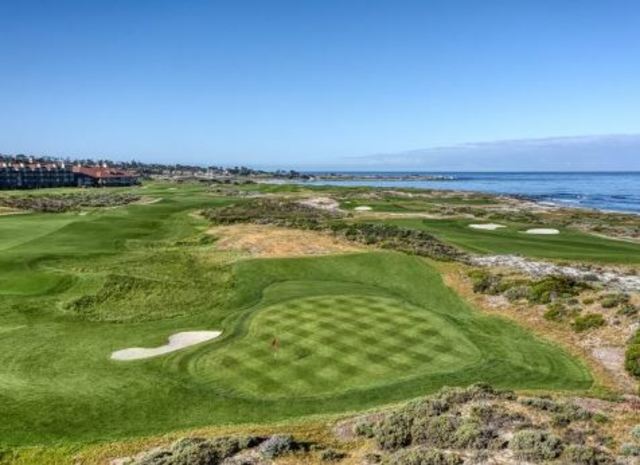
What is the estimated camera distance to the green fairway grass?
4038 cm

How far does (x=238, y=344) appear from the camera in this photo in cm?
2152

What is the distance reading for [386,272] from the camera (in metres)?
34.6

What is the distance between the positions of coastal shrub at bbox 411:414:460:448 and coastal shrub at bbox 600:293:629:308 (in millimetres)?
14309

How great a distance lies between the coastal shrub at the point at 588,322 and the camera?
903 inches

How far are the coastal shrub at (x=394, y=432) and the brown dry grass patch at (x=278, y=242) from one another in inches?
1050

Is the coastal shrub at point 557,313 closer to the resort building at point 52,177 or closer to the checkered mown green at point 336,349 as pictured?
the checkered mown green at point 336,349

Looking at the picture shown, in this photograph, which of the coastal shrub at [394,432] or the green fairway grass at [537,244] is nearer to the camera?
the coastal shrub at [394,432]

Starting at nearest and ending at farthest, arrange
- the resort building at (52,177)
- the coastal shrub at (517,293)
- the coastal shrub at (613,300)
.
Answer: the coastal shrub at (613,300)
the coastal shrub at (517,293)
the resort building at (52,177)

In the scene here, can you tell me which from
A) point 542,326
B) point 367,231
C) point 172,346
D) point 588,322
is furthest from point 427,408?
point 367,231

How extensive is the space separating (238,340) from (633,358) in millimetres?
14190

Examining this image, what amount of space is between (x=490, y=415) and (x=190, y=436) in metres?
7.43

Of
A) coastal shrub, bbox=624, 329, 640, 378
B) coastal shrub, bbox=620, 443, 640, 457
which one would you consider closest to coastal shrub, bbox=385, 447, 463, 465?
coastal shrub, bbox=620, 443, 640, 457

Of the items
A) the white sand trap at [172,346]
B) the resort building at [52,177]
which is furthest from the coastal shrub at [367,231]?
the resort building at [52,177]

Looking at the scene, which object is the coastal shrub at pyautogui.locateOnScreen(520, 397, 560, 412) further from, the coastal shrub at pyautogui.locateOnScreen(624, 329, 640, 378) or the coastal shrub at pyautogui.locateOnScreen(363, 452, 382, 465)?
the coastal shrub at pyautogui.locateOnScreen(624, 329, 640, 378)
